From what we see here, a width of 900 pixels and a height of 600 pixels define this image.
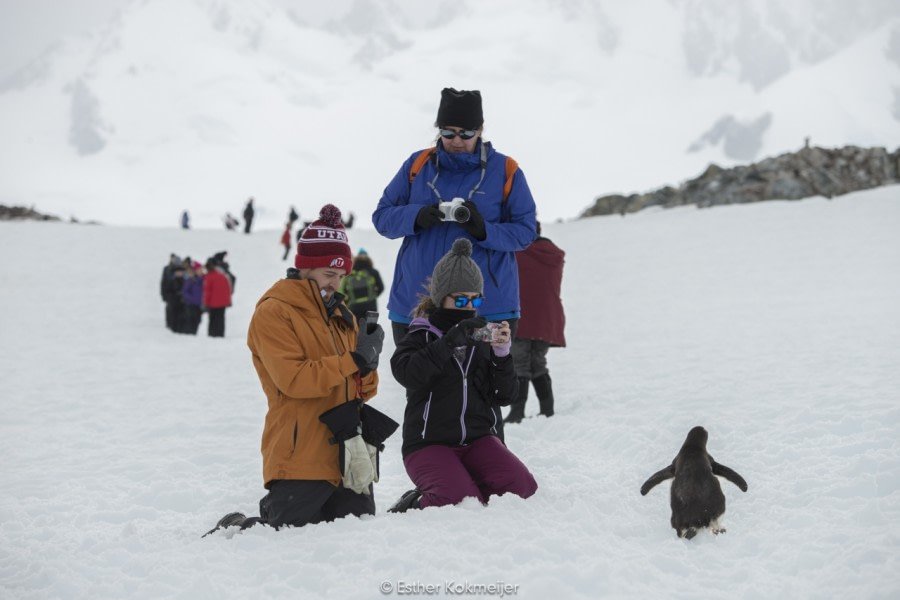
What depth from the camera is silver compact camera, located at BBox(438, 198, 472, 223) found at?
396cm

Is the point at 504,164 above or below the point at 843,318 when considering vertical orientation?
above

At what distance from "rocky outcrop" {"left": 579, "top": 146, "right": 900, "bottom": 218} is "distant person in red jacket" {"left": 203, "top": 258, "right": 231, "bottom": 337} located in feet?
76.4

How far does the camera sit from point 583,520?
331 cm

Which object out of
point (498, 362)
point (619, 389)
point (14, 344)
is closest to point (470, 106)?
point (498, 362)

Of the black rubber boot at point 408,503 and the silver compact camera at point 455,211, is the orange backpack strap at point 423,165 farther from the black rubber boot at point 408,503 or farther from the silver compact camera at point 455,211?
the black rubber boot at point 408,503

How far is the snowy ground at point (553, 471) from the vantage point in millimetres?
2846

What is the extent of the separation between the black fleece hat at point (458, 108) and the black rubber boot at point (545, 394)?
2.92 meters

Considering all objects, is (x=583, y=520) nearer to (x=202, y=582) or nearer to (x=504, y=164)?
(x=202, y=582)

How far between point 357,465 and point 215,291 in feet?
34.9

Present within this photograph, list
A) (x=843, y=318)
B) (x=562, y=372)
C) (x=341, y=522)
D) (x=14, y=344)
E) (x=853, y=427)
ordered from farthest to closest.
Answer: (x=14, y=344), (x=843, y=318), (x=562, y=372), (x=853, y=427), (x=341, y=522)

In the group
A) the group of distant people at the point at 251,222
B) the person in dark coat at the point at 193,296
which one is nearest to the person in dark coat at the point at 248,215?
the group of distant people at the point at 251,222

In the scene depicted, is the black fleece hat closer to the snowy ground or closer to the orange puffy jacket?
the orange puffy jacket

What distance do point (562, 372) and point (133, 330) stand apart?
9.10 m

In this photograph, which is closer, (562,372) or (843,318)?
(562,372)
